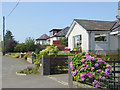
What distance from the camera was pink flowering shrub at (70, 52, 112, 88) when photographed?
5.04 meters

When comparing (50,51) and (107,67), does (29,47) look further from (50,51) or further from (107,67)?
(107,67)

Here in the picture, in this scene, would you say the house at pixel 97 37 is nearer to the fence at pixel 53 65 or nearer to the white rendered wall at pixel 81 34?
the white rendered wall at pixel 81 34

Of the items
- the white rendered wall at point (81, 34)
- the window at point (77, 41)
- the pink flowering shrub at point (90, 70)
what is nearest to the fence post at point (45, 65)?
the pink flowering shrub at point (90, 70)

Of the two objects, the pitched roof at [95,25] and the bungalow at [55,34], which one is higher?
the bungalow at [55,34]

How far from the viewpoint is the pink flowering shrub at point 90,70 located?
5039 millimetres

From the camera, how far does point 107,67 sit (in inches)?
218

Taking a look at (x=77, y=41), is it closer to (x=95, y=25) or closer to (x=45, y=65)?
(x=95, y=25)

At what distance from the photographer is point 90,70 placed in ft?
17.8

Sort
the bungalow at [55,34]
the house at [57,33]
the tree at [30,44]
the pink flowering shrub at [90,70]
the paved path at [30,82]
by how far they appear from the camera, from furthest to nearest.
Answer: the bungalow at [55,34] < the house at [57,33] < the tree at [30,44] < the paved path at [30,82] < the pink flowering shrub at [90,70]

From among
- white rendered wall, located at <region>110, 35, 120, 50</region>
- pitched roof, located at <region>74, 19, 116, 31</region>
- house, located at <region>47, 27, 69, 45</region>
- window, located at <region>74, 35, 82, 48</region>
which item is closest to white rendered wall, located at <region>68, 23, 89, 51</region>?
window, located at <region>74, 35, 82, 48</region>

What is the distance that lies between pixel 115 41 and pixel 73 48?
620cm

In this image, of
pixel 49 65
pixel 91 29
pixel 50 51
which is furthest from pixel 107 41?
pixel 49 65

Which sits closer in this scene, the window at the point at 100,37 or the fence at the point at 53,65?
the fence at the point at 53,65

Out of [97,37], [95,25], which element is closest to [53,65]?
[97,37]
